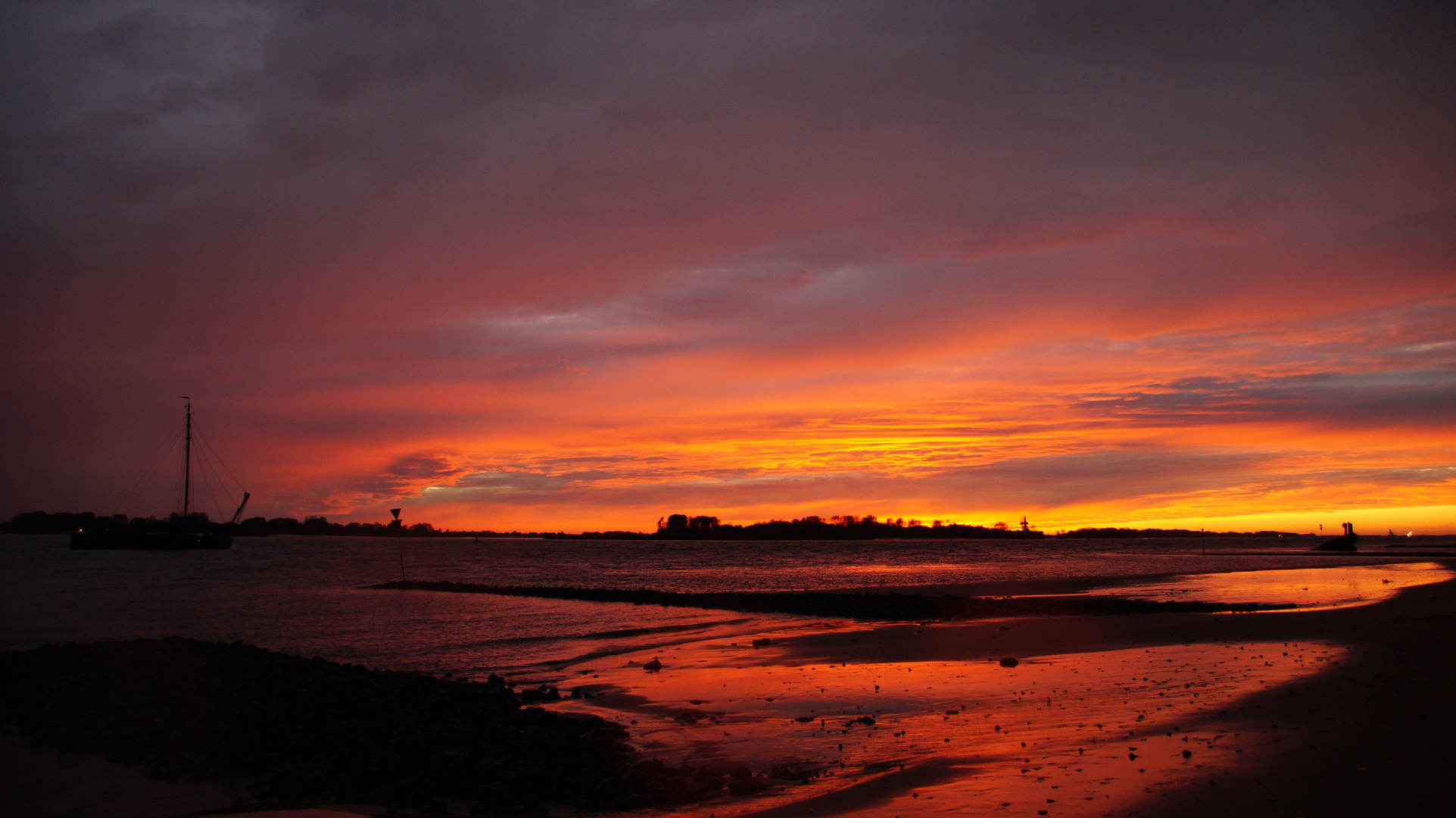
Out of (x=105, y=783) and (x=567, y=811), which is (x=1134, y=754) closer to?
(x=567, y=811)

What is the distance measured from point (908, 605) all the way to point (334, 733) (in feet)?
76.1

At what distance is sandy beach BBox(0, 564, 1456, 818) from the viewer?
23.3 feet

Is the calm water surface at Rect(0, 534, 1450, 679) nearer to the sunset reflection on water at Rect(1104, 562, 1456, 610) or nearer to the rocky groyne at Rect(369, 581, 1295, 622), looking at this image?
the sunset reflection on water at Rect(1104, 562, 1456, 610)

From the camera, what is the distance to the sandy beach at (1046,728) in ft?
23.3

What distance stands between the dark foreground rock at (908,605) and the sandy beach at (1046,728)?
7.08 m

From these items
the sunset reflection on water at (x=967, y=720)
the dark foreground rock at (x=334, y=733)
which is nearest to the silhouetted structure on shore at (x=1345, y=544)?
the sunset reflection on water at (x=967, y=720)

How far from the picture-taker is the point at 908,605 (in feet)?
99.3

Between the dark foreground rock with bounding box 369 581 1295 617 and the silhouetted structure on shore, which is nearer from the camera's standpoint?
the dark foreground rock with bounding box 369 581 1295 617

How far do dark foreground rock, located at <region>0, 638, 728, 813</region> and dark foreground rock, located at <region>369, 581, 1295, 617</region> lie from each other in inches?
417

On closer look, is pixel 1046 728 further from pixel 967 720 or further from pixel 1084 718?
pixel 967 720

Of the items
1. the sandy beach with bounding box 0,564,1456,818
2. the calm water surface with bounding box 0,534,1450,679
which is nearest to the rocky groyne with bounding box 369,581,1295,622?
the calm water surface with bounding box 0,534,1450,679

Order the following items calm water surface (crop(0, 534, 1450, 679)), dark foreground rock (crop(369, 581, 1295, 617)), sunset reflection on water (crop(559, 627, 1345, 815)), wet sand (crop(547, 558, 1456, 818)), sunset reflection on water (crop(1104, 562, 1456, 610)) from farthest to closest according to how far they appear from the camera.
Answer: sunset reflection on water (crop(1104, 562, 1456, 610)) → dark foreground rock (crop(369, 581, 1295, 617)) → calm water surface (crop(0, 534, 1450, 679)) → sunset reflection on water (crop(559, 627, 1345, 815)) → wet sand (crop(547, 558, 1456, 818))

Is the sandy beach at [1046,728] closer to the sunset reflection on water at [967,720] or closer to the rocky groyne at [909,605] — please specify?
the sunset reflection on water at [967,720]

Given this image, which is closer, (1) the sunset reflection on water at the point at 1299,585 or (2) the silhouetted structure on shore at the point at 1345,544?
(1) the sunset reflection on water at the point at 1299,585
